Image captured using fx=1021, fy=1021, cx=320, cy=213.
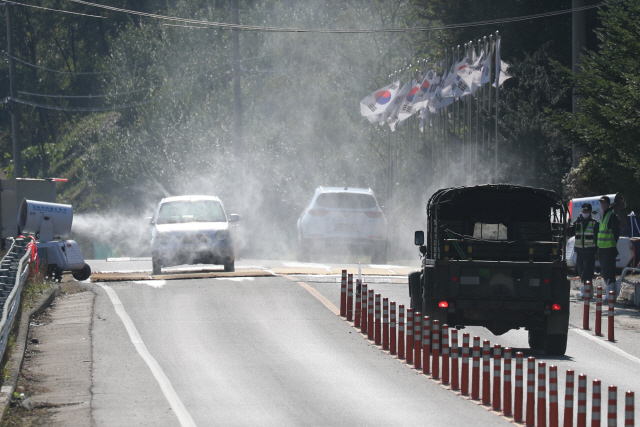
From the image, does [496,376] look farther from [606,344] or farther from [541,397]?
[606,344]

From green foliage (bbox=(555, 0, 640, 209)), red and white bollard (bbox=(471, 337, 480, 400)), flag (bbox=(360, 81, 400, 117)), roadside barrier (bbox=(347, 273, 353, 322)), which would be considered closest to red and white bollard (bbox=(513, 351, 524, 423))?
red and white bollard (bbox=(471, 337, 480, 400))

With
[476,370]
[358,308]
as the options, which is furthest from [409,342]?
[358,308]

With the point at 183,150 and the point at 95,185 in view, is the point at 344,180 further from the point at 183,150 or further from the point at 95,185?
the point at 95,185

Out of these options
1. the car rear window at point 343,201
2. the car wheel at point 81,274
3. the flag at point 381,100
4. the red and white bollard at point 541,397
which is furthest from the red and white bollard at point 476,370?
the flag at point 381,100

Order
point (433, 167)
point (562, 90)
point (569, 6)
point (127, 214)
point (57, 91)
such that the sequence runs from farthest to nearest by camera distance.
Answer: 1. point (57, 91)
2. point (127, 214)
3. point (433, 167)
4. point (569, 6)
5. point (562, 90)

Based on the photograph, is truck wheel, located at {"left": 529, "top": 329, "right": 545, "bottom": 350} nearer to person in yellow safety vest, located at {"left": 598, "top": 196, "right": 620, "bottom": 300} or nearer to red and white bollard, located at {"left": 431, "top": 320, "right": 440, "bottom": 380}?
red and white bollard, located at {"left": 431, "top": 320, "right": 440, "bottom": 380}

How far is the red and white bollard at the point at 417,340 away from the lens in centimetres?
1199

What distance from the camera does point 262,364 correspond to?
1201 cm

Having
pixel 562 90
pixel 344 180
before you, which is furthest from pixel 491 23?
pixel 344 180

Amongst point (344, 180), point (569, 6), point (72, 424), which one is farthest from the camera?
point (344, 180)

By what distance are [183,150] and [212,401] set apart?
45.9m

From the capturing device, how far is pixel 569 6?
34812 mm

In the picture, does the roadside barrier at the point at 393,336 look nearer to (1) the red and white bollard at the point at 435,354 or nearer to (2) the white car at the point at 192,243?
(1) the red and white bollard at the point at 435,354

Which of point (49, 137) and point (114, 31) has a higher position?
point (114, 31)
